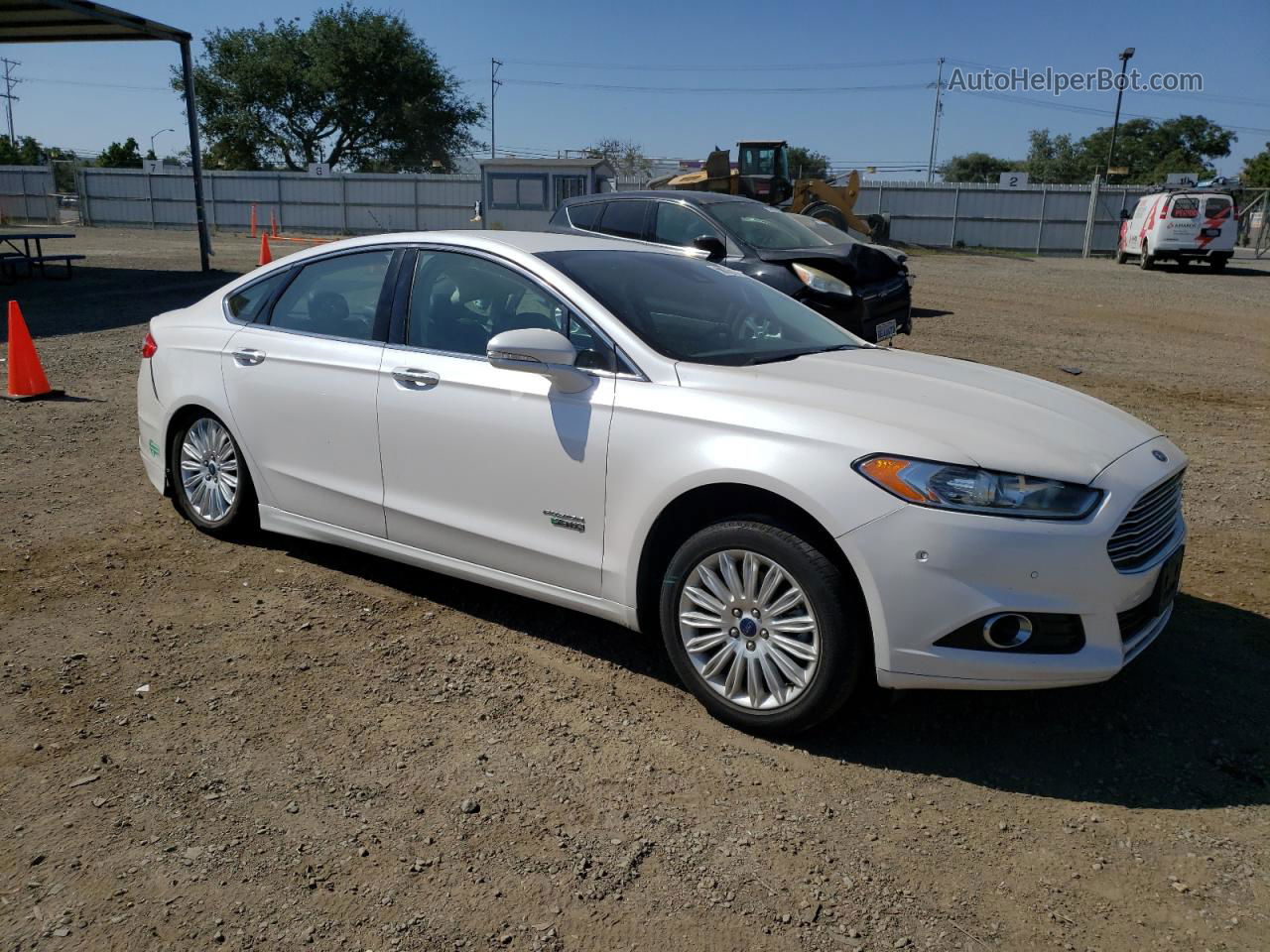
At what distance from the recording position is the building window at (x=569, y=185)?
27.9 meters

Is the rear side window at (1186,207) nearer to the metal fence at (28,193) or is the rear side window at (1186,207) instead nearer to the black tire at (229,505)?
the black tire at (229,505)

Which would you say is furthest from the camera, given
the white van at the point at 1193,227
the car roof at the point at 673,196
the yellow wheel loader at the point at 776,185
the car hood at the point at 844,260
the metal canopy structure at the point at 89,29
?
the white van at the point at 1193,227

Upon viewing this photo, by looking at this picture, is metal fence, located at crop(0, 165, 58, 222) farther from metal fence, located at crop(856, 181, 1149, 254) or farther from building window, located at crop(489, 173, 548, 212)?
metal fence, located at crop(856, 181, 1149, 254)

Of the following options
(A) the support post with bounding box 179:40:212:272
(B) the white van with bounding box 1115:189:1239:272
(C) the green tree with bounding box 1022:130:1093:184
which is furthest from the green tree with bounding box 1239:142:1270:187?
(A) the support post with bounding box 179:40:212:272

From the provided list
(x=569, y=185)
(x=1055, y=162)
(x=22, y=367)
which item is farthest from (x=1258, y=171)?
(x=22, y=367)

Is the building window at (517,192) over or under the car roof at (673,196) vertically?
over

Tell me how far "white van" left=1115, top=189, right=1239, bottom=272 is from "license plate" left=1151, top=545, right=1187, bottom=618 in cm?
2580

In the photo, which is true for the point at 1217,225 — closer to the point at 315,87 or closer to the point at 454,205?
the point at 454,205

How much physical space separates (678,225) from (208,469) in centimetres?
637

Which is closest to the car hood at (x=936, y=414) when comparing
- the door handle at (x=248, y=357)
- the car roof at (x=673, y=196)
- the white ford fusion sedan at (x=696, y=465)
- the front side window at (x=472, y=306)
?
the white ford fusion sedan at (x=696, y=465)

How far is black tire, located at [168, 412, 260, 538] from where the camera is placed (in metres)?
4.95

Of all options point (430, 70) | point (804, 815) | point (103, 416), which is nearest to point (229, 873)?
point (804, 815)

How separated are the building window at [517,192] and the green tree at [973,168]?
259 feet

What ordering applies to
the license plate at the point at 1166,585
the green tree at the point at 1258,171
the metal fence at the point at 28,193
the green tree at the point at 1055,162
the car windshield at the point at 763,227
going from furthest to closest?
the green tree at the point at 1055,162
the green tree at the point at 1258,171
the metal fence at the point at 28,193
the car windshield at the point at 763,227
the license plate at the point at 1166,585
